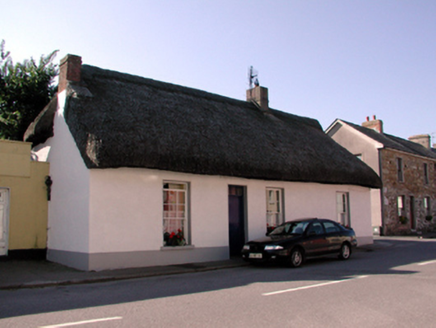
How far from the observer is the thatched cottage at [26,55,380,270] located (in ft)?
39.5

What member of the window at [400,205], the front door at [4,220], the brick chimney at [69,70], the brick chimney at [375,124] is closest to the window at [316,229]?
the brick chimney at [69,70]

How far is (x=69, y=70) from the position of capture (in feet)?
44.9

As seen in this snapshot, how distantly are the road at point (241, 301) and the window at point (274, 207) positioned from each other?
5.53m

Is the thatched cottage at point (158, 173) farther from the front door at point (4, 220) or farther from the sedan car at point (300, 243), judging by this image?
the sedan car at point (300, 243)

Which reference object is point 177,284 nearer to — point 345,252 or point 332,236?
A: point 332,236

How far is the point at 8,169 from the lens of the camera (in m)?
13.7

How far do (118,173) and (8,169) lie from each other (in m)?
4.08

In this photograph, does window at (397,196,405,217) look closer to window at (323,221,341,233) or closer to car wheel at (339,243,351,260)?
car wheel at (339,243,351,260)

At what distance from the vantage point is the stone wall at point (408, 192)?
2891cm

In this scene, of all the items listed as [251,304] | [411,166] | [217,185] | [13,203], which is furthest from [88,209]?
[411,166]

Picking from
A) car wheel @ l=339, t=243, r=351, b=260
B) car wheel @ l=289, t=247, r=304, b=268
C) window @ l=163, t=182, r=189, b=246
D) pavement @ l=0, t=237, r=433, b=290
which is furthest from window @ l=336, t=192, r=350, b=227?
window @ l=163, t=182, r=189, b=246

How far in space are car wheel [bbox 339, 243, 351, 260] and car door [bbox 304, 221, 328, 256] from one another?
1029mm

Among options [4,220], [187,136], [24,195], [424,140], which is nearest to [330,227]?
[187,136]

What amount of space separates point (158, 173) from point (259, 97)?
9559mm
